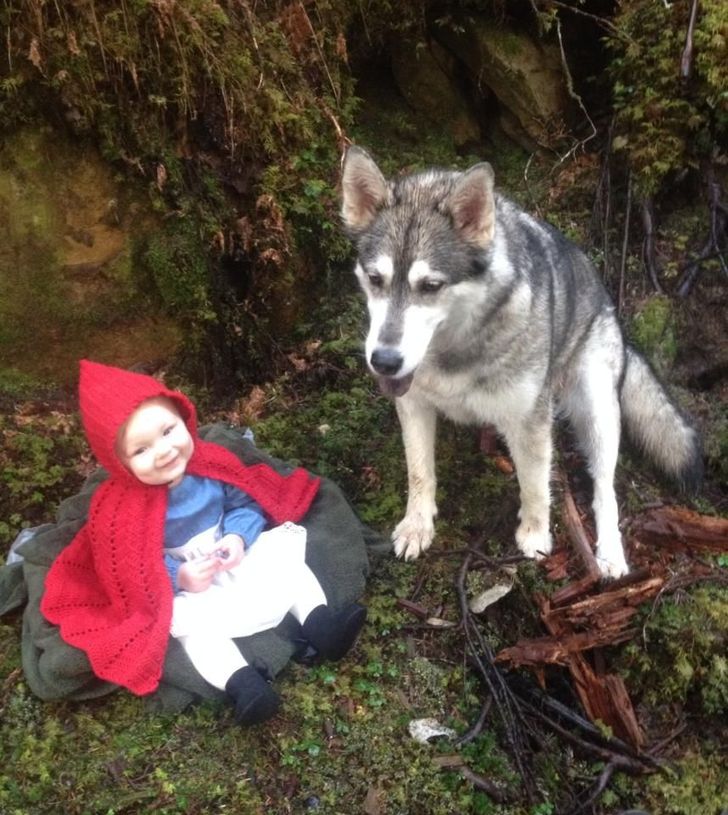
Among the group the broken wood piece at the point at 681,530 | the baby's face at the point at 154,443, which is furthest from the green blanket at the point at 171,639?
the broken wood piece at the point at 681,530

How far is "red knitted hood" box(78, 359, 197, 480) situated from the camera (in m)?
2.68

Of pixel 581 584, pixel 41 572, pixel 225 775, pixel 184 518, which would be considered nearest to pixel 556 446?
pixel 581 584

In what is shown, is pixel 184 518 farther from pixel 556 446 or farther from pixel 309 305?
pixel 556 446

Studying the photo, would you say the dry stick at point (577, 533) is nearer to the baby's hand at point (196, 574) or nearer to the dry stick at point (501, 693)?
the dry stick at point (501, 693)

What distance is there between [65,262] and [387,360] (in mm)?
2255

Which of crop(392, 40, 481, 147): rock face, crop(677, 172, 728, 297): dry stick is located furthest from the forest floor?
crop(392, 40, 481, 147): rock face

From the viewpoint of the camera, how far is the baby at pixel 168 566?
108 inches

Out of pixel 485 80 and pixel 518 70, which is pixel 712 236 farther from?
pixel 485 80

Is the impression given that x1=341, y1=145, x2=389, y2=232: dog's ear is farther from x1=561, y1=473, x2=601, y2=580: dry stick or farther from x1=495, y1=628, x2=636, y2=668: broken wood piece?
x1=495, y1=628, x2=636, y2=668: broken wood piece

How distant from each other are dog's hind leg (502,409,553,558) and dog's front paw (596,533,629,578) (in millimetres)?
253

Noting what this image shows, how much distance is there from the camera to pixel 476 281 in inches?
115

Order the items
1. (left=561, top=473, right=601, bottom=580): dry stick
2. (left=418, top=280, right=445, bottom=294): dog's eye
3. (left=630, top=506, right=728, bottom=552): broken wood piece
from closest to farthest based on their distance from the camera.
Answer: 1. (left=418, top=280, right=445, bottom=294): dog's eye
2. (left=561, top=473, right=601, bottom=580): dry stick
3. (left=630, top=506, right=728, bottom=552): broken wood piece

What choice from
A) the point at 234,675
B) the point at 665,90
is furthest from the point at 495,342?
the point at 665,90

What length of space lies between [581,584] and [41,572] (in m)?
2.44
